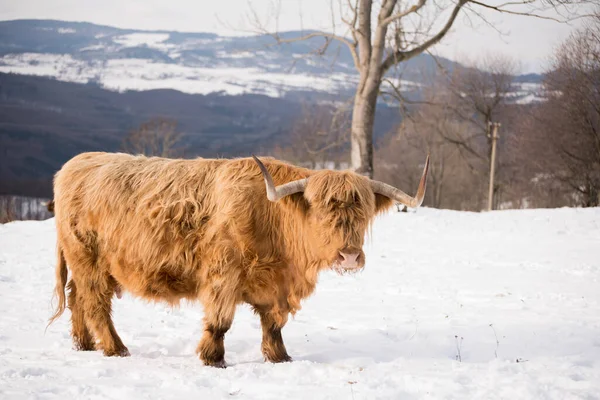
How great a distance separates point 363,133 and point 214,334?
498 inches

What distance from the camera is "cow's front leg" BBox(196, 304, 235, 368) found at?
481cm

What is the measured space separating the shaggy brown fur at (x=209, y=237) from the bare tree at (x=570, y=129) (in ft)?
74.3

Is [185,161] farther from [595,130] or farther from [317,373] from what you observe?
[595,130]

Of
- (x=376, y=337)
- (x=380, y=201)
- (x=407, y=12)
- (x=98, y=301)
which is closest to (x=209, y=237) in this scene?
(x=98, y=301)

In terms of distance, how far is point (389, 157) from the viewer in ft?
162

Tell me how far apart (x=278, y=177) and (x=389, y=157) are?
45078mm

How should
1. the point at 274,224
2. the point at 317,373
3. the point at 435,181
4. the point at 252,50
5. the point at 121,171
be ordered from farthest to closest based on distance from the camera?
the point at 435,181 < the point at 252,50 < the point at 121,171 < the point at 274,224 < the point at 317,373

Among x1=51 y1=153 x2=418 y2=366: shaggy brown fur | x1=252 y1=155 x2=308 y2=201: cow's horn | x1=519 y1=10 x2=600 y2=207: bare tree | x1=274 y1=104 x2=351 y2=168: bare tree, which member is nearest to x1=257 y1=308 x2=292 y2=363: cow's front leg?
x1=51 y1=153 x2=418 y2=366: shaggy brown fur

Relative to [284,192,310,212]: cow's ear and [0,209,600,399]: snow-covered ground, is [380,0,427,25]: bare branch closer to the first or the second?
[0,209,600,399]: snow-covered ground

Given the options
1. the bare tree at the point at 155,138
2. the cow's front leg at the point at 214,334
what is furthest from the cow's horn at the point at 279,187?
the bare tree at the point at 155,138

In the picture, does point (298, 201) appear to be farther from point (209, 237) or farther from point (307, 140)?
point (307, 140)

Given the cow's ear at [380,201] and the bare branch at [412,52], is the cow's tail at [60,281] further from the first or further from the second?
the bare branch at [412,52]

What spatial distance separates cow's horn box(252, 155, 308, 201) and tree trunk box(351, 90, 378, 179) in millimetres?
12080

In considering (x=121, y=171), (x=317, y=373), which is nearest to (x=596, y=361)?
(x=317, y=373)
